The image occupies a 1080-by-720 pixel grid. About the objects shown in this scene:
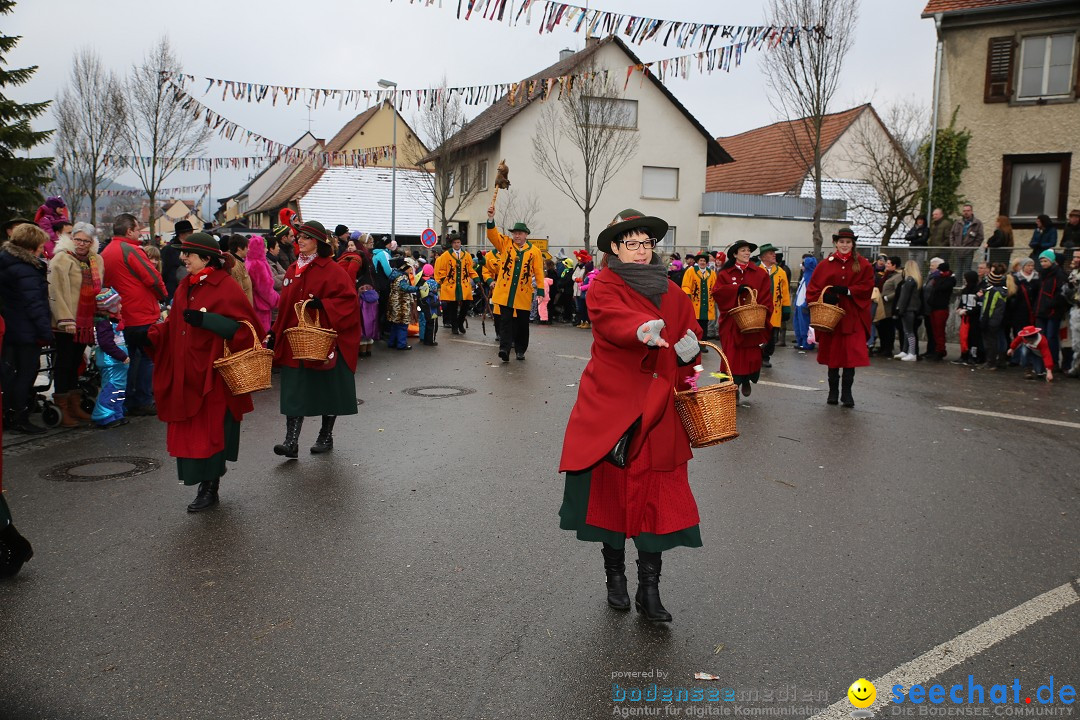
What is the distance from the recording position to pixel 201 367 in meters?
5.91

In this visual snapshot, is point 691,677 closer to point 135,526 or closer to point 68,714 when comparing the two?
point 68,714

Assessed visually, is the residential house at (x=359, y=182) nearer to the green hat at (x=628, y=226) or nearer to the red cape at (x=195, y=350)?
the red cape at (x=195, y=350)

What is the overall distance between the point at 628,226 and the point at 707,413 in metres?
0.96

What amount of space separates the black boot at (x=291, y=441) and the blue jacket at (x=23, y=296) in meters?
2.65

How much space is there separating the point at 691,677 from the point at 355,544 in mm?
2392

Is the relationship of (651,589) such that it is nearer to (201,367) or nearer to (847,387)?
(201,367)

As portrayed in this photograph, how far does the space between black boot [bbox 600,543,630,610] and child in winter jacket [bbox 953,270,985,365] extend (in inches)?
482

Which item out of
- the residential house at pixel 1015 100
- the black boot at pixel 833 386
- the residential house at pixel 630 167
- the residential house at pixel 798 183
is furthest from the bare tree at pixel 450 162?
the black boot at pixel 833 386

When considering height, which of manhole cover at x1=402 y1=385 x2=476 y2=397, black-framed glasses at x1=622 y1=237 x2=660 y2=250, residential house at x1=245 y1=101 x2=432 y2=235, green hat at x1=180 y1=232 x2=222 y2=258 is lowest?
manhole cover at x1=402 y1=385 x2=476 y2=397

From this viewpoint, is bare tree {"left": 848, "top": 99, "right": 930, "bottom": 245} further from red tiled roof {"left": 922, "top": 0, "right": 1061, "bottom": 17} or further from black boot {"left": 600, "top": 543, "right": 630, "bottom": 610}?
black boot {"left": 600, "top": 543, "right": 630, "bottom": 610}

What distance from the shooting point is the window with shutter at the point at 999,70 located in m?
21.3

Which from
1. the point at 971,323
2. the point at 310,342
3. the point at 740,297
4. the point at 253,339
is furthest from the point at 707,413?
the point at 971,323

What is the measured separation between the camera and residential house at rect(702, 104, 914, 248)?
33812mm

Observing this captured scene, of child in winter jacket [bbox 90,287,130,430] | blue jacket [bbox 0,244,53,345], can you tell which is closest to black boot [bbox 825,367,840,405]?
child in winter jacket [bbox 90,287,130,430]
